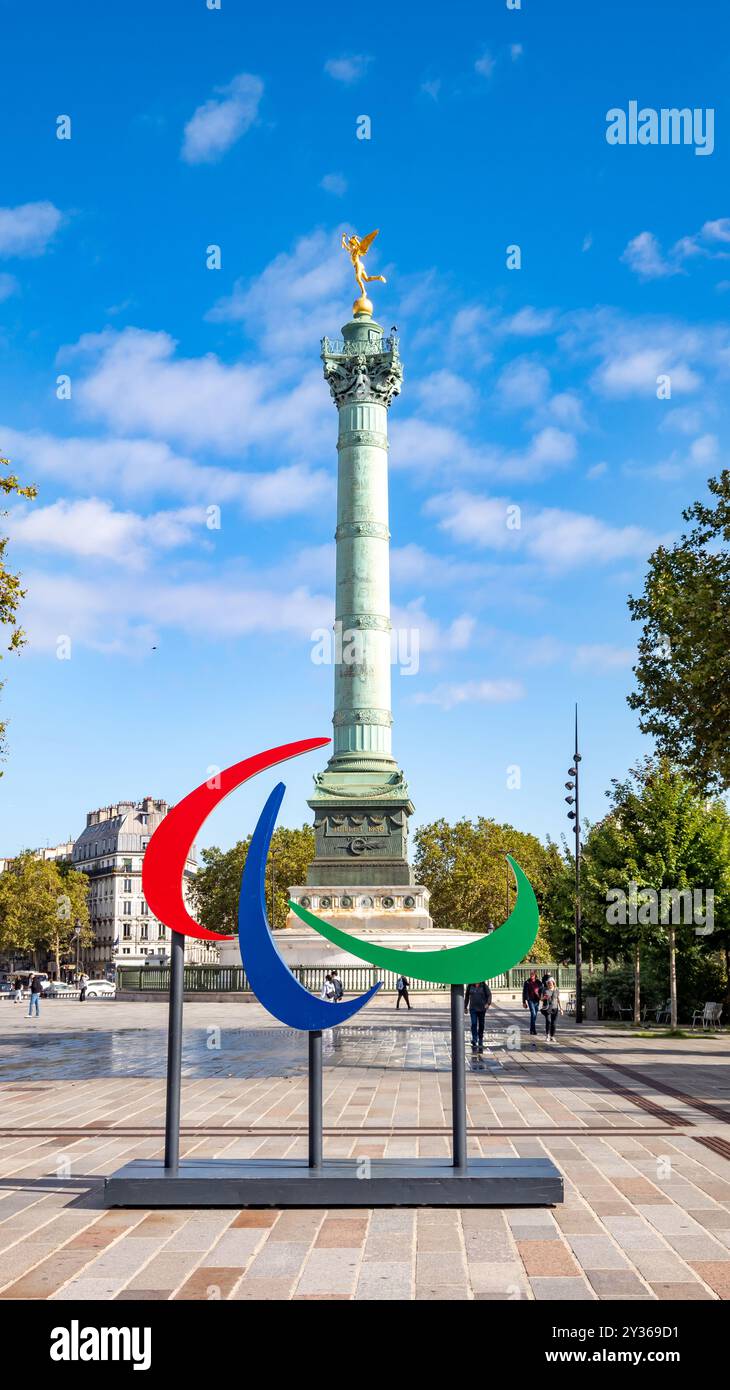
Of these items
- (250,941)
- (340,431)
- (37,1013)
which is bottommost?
(37,1013)

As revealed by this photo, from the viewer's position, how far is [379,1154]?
11.8 meters

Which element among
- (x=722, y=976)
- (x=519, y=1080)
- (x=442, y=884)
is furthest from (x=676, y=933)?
(x=442, y=884)

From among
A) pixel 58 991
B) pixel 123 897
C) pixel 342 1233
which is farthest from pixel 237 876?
pixel 342 1233

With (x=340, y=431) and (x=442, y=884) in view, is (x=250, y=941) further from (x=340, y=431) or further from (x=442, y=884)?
(x=442, y=884)

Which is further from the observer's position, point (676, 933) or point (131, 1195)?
point (676, 933)

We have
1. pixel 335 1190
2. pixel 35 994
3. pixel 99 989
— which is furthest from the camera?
→ pixel 99 989

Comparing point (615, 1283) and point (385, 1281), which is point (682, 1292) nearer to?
point (615, 1283)

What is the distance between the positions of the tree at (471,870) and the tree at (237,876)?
31.2 feet

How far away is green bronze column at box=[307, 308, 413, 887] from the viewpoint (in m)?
53.9

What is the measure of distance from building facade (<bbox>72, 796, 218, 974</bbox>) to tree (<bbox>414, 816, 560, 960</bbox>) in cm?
3447

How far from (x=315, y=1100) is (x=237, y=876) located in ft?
270

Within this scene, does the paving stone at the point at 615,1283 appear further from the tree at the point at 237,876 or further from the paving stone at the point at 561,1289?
the tree at the point at 237,876

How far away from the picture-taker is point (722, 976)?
3800 centimetres
